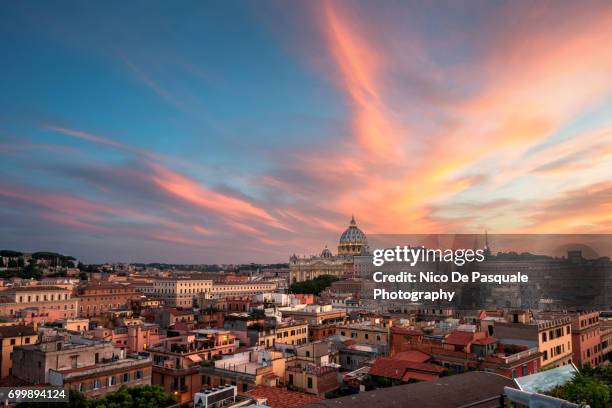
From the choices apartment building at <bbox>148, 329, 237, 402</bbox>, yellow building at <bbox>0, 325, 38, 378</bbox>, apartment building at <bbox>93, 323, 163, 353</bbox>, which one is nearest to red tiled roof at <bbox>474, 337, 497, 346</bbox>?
apartment building at <bbox>148, 329, 237, 402</bbox>

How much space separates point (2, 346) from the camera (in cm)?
3000

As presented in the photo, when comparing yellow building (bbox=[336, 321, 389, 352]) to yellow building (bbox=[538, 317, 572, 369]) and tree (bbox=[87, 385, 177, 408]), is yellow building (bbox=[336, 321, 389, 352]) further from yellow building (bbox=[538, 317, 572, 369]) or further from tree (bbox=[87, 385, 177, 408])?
tree (bbox=[87, 385, 177, 408])

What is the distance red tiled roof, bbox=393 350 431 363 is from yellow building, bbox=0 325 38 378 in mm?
22056

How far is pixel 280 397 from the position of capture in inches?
798

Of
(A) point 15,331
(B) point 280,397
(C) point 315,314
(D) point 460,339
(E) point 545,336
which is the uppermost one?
(D) point 460,339

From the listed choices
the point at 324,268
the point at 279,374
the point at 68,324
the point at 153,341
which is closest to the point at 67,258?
the point at 324,268

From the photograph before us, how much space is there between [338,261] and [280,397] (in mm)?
144352

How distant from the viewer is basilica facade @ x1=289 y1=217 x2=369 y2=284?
15638 centimetres

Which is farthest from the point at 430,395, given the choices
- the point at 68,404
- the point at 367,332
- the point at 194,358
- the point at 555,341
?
the point at 367,332

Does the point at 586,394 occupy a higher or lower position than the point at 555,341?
higher

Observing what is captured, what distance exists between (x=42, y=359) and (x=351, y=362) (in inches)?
665

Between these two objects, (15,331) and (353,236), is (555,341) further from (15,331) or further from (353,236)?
(353,236)

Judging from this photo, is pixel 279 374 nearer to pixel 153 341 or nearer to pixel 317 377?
pixel 317 377

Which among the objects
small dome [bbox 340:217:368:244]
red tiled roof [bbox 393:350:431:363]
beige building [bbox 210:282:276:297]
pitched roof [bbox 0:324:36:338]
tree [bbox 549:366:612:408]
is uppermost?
small dome [bbox 340:217:368:244]
